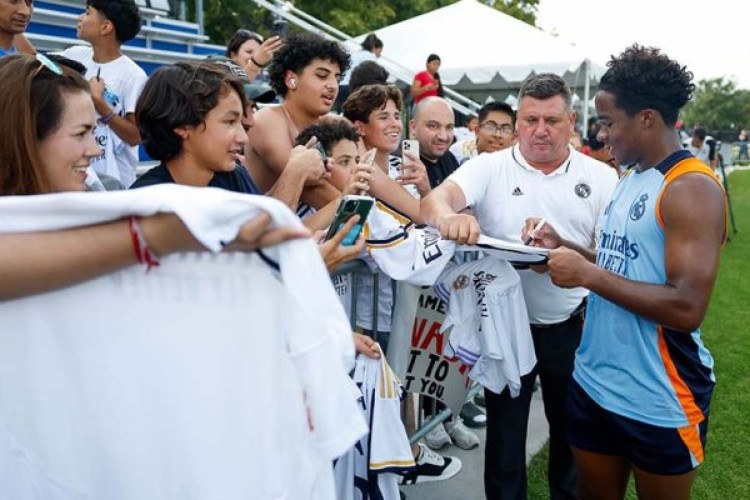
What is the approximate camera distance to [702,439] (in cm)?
239

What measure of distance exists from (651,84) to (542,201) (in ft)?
2.83

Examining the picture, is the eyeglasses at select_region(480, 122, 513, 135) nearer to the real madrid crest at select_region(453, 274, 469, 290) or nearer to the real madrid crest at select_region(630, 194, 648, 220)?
the real madrid crest at select_region(453, 274, 469, 290)

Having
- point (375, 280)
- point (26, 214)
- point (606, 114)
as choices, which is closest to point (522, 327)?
point (375, 280)

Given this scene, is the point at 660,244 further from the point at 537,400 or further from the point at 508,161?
the point at 537,400

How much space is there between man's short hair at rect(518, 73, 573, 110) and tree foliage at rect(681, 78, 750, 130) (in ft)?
279

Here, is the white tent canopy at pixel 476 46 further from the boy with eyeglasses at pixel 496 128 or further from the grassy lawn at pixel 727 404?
the boy with eyeglasses at pixel 496 128

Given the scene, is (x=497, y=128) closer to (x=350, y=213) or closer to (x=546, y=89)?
(x=546, y=89)

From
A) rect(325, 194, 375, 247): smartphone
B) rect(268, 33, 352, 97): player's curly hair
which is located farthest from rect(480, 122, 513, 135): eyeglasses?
rect(325, 194, 375, 247): smartphone

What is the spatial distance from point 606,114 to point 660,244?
530 millimetres

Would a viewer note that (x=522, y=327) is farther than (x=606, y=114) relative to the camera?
Yes

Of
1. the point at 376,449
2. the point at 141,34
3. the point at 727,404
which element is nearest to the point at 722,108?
the point at 141,34

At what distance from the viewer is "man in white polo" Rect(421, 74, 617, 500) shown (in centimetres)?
310

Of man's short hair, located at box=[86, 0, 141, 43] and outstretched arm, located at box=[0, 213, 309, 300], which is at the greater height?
man's short hair, located at box=[86, 0, 141, 43]

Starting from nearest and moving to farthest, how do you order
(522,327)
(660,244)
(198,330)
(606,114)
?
1. (198,330)
2. (660,244)
3. (606,114)
4. (522,327)
